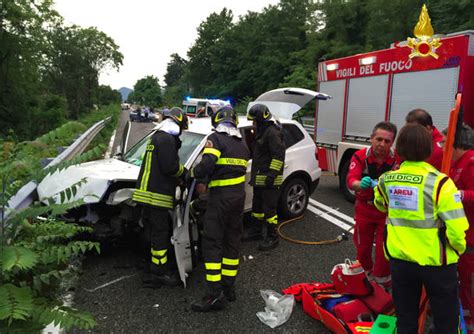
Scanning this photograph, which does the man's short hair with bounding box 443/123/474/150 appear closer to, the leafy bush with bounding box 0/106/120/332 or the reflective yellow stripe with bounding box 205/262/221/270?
the reflective yellow stripe with bounding box 205/262/221/270

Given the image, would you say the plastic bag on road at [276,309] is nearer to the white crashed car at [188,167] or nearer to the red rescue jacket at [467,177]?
the white crashed car at [188,167]

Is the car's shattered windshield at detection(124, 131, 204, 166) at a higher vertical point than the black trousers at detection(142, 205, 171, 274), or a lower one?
higher

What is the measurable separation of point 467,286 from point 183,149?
3.43 meters

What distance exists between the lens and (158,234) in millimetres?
4023

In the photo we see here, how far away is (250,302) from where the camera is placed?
378 cm

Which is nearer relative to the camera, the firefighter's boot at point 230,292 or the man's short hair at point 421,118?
the man's short hair at point 421,118

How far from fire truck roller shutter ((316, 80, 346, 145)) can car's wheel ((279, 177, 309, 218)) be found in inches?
78.1

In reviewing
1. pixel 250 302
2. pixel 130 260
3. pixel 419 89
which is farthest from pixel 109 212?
pixel 419 89

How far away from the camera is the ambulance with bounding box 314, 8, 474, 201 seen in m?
5.43

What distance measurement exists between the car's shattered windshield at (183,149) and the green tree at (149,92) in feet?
339

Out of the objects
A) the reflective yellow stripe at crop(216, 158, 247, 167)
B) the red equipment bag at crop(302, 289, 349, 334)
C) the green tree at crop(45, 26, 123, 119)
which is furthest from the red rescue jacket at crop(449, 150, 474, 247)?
the green tree at crop(45, 26, 123, 119)

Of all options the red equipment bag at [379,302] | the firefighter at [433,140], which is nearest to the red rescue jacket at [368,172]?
the firefighter at [433,140]

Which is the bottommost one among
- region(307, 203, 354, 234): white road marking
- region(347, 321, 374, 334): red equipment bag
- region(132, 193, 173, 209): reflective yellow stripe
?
region(307, 203, 354, 234): white road marking

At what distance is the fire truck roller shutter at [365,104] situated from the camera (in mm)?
6840
